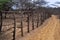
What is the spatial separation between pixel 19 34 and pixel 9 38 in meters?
1.11

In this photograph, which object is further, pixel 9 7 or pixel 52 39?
pixel 9 7

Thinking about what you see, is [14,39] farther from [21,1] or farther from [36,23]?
[21,1]

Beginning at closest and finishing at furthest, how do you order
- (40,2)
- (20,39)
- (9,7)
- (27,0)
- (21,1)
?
(20,39) → (9,7) → (21,1) → (27,0) → (40,2)

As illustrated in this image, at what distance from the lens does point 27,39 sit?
8.73m

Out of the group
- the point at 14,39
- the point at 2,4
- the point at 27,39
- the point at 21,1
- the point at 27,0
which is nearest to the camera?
the point at 14,39

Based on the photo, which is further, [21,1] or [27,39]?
[21,1]

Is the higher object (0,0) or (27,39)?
(0,0)

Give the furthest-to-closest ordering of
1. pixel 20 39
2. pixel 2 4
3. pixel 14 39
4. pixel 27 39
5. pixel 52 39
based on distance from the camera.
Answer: pixel 2 4 → pixel 52 39 → pixel 27 39 → pixel 20 39 → pixel 14 39

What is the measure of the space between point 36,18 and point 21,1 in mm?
9061

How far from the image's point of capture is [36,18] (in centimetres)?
1459

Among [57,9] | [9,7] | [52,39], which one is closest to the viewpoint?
[52,39]

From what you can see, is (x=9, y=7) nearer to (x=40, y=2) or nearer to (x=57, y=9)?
(x=40, y=2)

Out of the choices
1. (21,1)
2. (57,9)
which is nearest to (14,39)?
(21,1)

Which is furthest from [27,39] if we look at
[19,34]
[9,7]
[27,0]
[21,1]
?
[27,0]
